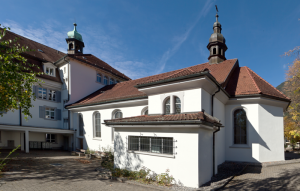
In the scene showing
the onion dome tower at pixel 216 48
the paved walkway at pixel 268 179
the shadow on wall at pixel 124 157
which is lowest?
the paved walkway at pixel 268 179

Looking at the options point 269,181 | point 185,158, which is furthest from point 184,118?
point 269,181

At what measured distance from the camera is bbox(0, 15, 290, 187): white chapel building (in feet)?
26.3

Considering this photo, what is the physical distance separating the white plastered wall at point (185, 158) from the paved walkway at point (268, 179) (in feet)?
4.63

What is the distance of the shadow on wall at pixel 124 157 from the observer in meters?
9.15

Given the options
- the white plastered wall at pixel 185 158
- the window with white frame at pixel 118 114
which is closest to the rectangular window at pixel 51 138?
the window with white frame at pixel 118 114

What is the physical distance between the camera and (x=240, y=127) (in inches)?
485

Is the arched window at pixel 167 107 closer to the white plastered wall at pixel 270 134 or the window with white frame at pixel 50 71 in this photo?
the white plastered wall at pixel 270 134

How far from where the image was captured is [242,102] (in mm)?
12281

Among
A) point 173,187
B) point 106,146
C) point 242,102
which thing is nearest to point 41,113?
point 106,146

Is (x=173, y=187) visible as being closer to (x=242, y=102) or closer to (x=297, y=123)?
(x=242, y=102)

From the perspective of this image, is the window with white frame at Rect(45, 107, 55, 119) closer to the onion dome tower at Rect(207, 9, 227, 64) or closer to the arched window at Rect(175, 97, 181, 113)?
the arched window at Rect(175, 97, 181, 113)

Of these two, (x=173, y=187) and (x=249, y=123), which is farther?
(x=249, y=123)

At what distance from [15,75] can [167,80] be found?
7084 mm

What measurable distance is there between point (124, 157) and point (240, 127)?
8142 mm
